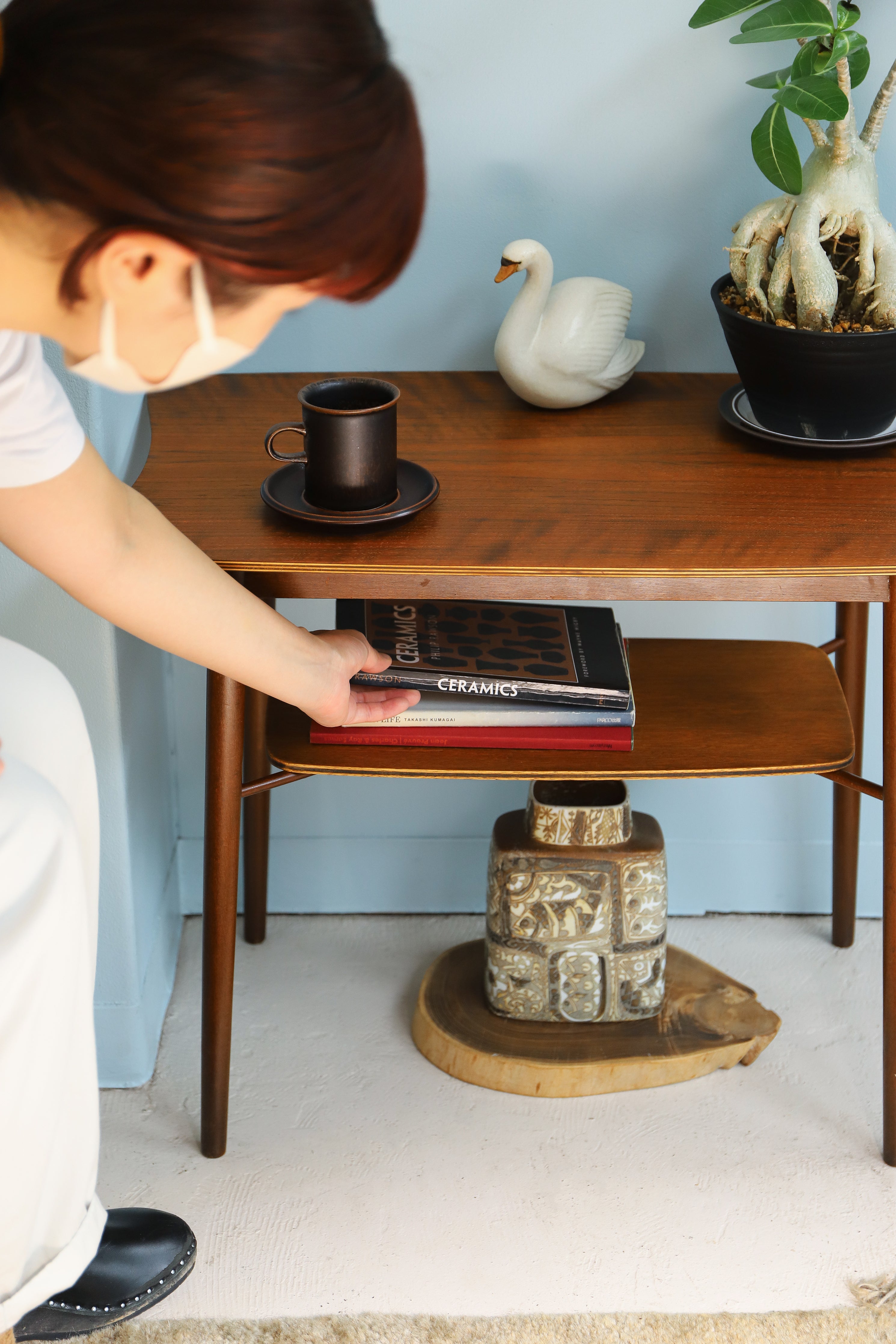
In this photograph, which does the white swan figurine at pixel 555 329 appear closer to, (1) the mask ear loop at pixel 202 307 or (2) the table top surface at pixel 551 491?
(2) the table top surface at pixel 551 491

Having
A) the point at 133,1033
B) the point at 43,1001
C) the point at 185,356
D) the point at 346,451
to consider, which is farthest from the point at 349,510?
the point at 133,1033

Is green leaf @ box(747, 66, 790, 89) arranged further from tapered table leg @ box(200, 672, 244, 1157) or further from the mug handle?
tapered table leg @ box(200, 672, 244, 1157)

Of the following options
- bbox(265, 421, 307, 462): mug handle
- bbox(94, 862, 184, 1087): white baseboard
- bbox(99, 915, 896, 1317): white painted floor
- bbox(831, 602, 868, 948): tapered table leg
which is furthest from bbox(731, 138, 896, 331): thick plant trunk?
bbox(94, 862, 184, 1087): white baseboard

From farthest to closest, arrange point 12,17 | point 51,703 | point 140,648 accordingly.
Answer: point 140,648 → point 51,703 → point 12,17

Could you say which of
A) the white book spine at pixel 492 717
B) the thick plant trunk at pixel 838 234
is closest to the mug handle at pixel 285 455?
the white book spine at pixel 492 717

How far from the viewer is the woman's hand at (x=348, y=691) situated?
1059 mm

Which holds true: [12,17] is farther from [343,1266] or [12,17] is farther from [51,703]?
[343,1266]

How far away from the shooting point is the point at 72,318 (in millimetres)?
695

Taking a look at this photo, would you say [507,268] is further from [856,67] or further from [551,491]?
[856,67]

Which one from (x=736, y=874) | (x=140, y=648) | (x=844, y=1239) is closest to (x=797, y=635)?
(x=736, y=874)

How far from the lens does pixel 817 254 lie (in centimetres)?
113

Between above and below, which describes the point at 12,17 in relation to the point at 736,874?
above

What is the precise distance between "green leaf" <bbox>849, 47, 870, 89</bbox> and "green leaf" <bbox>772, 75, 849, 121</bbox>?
0.25 feet

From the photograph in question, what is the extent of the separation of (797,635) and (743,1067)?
549 millimetres
